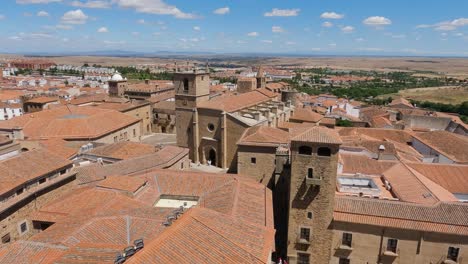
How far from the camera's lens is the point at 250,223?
53.7ft

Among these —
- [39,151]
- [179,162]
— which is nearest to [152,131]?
[179,162]

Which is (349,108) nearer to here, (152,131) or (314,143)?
(152,131)

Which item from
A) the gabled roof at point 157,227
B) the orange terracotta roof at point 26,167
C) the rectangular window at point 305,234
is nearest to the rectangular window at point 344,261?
the rectangular window at point 305,234

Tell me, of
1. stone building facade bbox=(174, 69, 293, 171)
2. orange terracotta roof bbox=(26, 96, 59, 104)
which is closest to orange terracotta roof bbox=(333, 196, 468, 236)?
stone building facade bbox=(174, 69, 293, 171)

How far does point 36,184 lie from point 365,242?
68.5ft

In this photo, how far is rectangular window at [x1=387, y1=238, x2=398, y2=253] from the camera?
20.0 m

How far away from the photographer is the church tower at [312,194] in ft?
67.9

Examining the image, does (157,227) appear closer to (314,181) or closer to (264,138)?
(314,181)

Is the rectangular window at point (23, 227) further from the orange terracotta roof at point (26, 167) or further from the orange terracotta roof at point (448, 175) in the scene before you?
the orange terracotta roof at point (448, 175)

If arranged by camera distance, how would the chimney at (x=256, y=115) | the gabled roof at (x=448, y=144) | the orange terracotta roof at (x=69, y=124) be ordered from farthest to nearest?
the orange terracotta roof at (x=69, y=124) → the chimney at (x=256, y=115) → the gabled roof at (x=448, y=144)

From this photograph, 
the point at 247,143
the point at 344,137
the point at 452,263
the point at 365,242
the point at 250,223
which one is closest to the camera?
the point at 250,223

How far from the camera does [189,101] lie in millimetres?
37844

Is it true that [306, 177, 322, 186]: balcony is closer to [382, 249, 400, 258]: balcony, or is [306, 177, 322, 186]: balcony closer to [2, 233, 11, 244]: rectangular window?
[382, 249, 400, 258]: balcony

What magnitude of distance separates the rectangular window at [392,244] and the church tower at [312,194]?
3439mm
